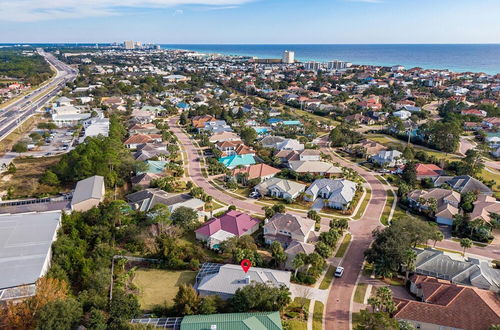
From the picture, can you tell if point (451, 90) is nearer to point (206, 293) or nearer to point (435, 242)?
point (435, 242)

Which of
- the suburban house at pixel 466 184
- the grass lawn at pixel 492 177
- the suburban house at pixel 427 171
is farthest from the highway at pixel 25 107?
the grass lawn at pixel 492 177

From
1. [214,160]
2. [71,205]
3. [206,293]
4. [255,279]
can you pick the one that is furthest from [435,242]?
[71,205]

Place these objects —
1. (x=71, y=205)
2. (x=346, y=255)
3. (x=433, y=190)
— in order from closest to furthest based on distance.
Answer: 1. (x=346, y=255)
2. (x=71, y=205)
3. (x=433, y=190)

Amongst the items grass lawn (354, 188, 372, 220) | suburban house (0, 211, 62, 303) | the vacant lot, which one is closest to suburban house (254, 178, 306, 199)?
grass lawn (354, 188, 372, 220)

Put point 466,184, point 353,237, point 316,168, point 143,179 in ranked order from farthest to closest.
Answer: point 316,168 → point 143,179 → point 466,184 → point 353,237

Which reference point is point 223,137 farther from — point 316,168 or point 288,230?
point 288,230

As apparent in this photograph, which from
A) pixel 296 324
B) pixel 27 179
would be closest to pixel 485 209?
pixel 296 324
